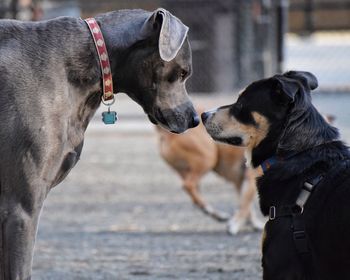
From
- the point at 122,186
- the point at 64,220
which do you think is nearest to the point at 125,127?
the point at 122,186

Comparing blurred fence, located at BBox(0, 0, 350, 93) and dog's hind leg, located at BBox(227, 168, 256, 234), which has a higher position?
dog's hind leg, located at BBox(227, 168, 256, 234)

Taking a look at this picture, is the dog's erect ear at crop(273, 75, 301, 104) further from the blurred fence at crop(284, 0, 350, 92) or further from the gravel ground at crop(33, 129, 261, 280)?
the blurred fence at crop(284, 0, 350, 92)

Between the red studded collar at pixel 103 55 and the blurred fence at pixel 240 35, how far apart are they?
847 cm

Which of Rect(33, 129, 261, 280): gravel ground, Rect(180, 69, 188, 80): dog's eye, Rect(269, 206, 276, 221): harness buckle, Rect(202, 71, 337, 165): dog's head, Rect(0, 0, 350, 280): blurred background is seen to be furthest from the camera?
Rect(0, 0, 350, 280): blurred background

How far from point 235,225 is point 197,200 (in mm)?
→ 624

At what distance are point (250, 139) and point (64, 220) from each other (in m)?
4.12

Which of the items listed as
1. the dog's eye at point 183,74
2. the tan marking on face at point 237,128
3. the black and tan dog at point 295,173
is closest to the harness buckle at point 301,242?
the black and tan dog at point 295,173

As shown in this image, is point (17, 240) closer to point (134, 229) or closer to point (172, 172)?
point (134, 229)

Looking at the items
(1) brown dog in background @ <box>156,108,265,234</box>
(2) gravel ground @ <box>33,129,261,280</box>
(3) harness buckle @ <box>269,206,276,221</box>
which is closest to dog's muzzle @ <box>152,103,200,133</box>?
(3) harness buckle @ <box>269,206,276,221</box>

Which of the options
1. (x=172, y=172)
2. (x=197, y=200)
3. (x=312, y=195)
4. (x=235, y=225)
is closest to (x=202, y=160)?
(x=197, y=200)

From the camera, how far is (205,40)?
15766 millimetres

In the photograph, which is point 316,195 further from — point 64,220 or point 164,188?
point 164,188

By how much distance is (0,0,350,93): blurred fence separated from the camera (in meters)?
13.8

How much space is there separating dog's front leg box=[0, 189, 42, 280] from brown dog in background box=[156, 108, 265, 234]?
424 centimetres
